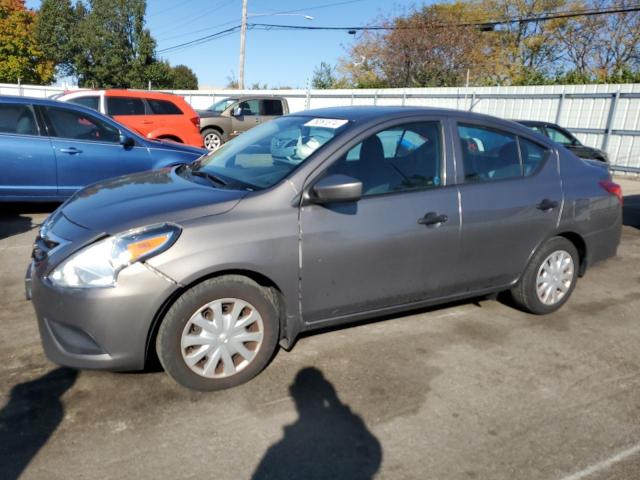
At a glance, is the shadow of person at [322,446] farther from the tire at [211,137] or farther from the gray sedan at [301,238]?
the tire at [211,137]

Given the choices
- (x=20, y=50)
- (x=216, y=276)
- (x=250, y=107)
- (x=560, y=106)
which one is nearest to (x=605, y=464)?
(x=216, y=276)

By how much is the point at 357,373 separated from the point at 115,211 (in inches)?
69.5

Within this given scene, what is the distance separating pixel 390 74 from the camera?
1410 inches

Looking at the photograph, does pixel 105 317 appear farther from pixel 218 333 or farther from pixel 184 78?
pixel 184 78

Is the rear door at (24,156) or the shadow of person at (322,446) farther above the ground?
the rear door at (24,156)

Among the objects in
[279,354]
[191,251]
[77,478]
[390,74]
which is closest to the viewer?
[77,478]

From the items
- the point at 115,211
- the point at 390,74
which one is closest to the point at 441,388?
the point at 115,211

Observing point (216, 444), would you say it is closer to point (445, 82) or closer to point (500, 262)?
point (500, 262)

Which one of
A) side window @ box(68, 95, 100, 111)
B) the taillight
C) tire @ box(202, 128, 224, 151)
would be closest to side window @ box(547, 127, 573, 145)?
the taillight

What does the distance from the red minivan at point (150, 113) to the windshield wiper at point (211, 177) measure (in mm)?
8199

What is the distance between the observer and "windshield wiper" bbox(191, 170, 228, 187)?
11.3ft

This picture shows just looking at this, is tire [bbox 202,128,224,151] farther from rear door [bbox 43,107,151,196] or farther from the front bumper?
the front bumper

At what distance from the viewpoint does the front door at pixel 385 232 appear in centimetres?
321

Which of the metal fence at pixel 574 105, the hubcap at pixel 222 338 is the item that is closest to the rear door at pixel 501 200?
the hubcap at pixel 222 338
